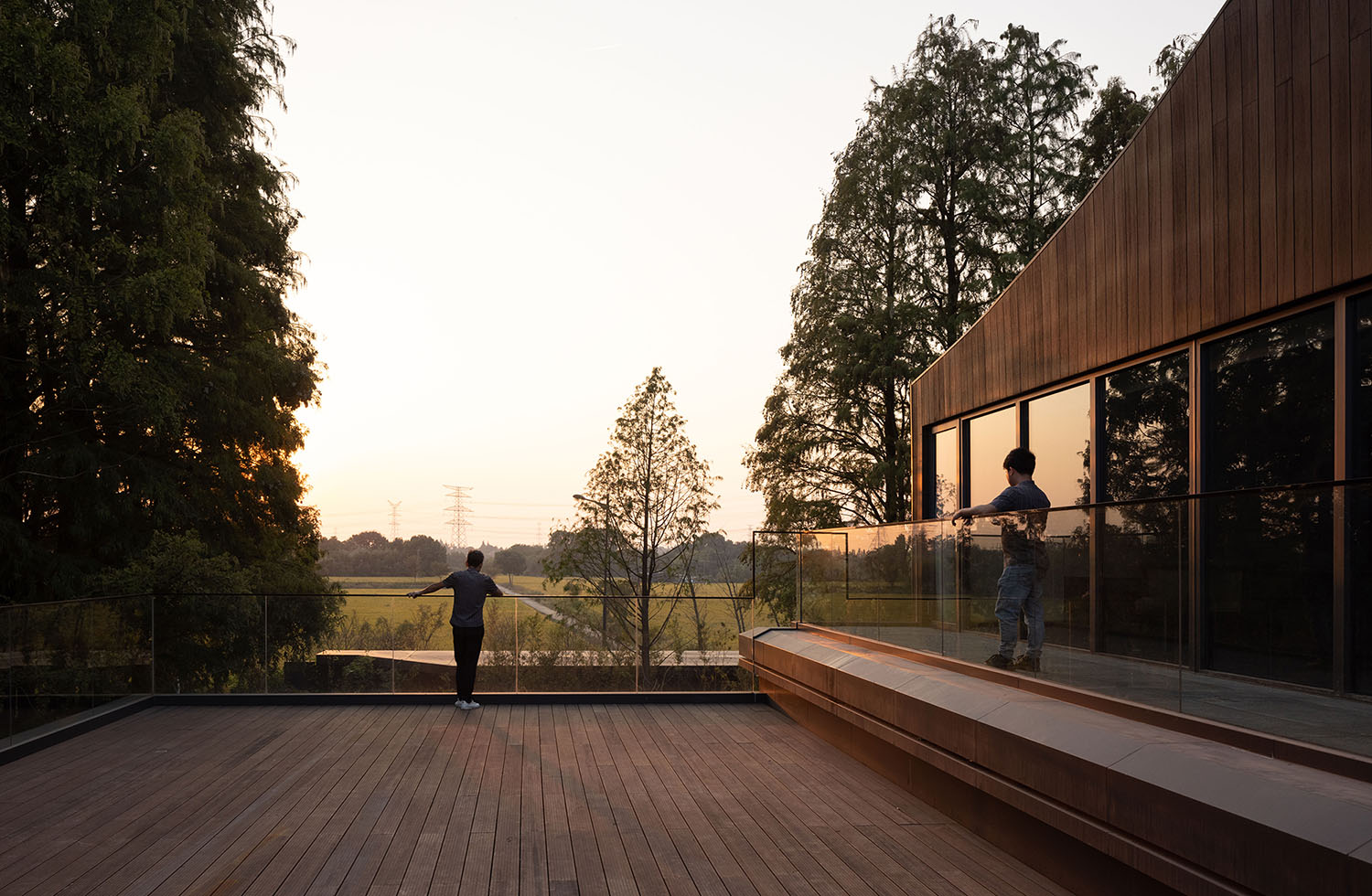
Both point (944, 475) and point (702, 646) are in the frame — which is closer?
point (702, 646)

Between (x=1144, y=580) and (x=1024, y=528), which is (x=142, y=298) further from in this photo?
(x=1144, y=580)

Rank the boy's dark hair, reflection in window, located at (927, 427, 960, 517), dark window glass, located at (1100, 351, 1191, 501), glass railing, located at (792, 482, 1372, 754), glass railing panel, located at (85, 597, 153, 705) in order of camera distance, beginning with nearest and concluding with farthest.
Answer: glass railing, located at (792, 482, 1372, 754), the boy's dark hair, dark window glass, located at (1100, 351, 1191, 501), glass railing panel, located at (85, 597, 153, 705), reflection in window, located at (927, 427, 960, 517)

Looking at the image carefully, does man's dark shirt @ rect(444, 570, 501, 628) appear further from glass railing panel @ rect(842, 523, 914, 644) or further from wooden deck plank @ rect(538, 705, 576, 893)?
glass railing panel @ rect(842, 523, 914, 644)

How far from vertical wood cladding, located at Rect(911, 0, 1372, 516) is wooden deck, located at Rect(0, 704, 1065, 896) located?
15.7 feet

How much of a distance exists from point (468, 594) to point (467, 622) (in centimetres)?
32

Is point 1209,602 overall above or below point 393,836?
above

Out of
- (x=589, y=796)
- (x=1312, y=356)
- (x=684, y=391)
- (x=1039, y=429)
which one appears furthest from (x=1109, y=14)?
(x=684, y=391)

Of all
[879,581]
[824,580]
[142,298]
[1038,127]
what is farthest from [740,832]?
[1038,127]

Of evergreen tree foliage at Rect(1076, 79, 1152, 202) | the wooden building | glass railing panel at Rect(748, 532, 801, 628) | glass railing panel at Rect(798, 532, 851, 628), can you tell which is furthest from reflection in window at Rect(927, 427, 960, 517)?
evergreen tree foliage at Rect(1076, 79, 1152, 202)

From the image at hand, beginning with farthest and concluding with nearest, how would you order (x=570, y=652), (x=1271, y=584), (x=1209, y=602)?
1. (x=570, y=652)
2. (x=1209, y=602)
3. (x=1271, y=584)

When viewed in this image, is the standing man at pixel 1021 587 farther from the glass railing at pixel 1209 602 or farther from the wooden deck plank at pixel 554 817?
the wooden deck plank at pixel 554 817

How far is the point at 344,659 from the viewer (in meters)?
12.7

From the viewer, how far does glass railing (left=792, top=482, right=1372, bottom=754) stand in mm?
3984

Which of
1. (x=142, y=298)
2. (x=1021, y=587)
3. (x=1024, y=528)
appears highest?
(x=142, y=298)
